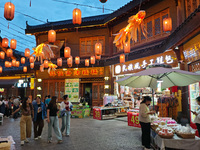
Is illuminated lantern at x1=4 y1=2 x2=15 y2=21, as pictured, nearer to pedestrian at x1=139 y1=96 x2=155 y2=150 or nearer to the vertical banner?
pedestrian at x1=139 y1=96 x2=155 y2=150

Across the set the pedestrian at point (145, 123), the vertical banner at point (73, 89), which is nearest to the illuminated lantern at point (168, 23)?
the pedestrian at point (145, 123)

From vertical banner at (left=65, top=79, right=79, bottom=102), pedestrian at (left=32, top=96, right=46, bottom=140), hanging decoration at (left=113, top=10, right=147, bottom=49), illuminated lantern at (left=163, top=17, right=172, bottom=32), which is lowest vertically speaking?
pedestrian at (left=32, top=96, right=46, bottom=140)

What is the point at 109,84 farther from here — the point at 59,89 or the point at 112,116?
the point at 59,89

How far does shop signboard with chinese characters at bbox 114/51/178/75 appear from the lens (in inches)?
424

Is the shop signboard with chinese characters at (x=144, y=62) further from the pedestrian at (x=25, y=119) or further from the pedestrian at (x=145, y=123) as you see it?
the pedestrian at (x=25, y=119)

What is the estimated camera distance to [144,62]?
13.3m

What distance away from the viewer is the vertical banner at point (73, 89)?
1950 cm

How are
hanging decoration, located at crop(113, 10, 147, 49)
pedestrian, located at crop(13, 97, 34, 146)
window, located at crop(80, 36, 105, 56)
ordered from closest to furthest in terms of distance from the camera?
pedestrian, located at crop(13, 97, 34, 146)
hanging decoration, located at crop(113, 10, 147, 49)
window, located at crop(80, 36, 105, 56)

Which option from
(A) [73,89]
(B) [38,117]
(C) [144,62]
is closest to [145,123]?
(B) [38,117]

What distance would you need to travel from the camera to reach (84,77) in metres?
19.3

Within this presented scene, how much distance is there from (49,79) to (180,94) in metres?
15.0

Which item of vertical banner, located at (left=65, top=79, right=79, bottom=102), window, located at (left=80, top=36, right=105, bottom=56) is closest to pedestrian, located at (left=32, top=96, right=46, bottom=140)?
vertical banner, located at (left=65, top=79, right=79, bottom=102)

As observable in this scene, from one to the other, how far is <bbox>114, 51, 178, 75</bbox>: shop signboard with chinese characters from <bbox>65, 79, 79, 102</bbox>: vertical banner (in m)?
5.14

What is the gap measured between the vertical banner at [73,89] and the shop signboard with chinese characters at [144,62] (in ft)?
16.8
